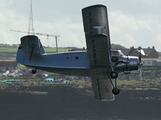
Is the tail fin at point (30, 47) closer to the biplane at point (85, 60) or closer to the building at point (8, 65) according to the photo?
the biplane at point (85, 60)

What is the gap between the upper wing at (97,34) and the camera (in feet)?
87.1

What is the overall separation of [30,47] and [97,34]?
663 centimetres

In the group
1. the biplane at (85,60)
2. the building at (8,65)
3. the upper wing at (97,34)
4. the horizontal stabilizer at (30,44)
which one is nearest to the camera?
the upper wing at (97,34)

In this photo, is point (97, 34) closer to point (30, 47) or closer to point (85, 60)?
point (85, 60)

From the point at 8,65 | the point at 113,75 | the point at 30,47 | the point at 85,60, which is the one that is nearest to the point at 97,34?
the point at 85,60

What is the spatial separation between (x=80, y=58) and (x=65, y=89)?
221ft

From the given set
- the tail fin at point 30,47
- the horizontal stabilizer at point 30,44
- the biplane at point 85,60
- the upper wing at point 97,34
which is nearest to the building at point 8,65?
the tail fin at point 30,47

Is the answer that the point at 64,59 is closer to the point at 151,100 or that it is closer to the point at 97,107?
the point at 97,107

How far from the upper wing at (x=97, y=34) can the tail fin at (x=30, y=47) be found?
14.9 feet

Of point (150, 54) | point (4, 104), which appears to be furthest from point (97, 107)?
point (150, 54)

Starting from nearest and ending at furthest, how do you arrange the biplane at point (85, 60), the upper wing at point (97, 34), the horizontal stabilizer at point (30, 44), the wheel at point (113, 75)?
the upper wing at point (97, 34), the biplane at point (85, 60), the wheel at point (113, 75), the horizontal stabilizer at point (30, 44)

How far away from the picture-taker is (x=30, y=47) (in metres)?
31.6

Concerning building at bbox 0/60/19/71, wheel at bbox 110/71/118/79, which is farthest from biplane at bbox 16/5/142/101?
building at bbox 0/60/19/71

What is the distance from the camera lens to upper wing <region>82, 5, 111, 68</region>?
2656cm
